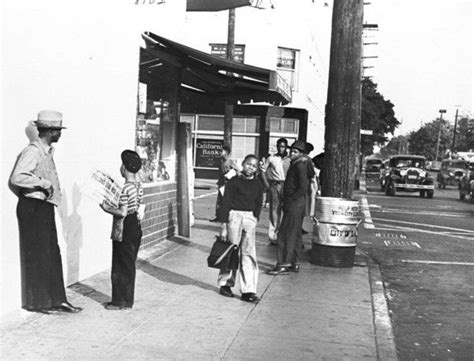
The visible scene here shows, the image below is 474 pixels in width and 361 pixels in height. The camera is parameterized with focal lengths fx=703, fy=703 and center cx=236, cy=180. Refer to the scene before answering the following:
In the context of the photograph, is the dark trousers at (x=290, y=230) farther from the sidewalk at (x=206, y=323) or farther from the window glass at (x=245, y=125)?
the window glass at (x=245, y=125)

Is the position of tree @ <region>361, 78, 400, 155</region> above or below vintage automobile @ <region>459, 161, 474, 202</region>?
above

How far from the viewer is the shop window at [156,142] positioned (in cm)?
1063

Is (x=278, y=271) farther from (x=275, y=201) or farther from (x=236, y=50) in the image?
(x=236, y=50)

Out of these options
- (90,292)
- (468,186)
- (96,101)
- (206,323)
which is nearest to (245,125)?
(468,186)

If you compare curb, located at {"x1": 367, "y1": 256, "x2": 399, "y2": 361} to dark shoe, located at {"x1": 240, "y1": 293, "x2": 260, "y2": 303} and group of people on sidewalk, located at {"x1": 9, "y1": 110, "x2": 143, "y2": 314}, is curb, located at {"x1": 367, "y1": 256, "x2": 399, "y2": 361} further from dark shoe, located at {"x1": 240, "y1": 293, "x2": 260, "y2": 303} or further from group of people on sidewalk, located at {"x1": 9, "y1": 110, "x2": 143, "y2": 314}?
group of people on sidewalk, located at {"x1": 9, "y1": 110, "x2": 143, "y2": 314}

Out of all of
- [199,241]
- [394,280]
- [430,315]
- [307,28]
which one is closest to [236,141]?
[307,28]

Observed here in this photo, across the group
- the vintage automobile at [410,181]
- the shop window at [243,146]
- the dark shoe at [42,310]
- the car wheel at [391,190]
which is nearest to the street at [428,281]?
the dark shoe at [42,310]

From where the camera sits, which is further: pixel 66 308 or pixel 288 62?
pixel 288 62

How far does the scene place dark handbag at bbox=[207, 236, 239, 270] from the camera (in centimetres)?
749

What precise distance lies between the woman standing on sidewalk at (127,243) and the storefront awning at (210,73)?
3421 mm

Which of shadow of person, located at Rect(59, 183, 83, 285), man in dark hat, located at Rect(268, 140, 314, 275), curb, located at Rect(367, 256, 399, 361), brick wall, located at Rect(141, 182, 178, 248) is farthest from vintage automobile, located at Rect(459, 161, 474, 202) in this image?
shadow of person, located at Rect(59, 183, 83, 285)

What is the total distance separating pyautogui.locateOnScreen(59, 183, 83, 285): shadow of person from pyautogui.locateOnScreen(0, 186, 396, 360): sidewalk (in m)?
0.19

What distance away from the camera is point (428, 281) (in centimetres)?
1002

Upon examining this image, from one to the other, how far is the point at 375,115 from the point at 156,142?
57.6 m
